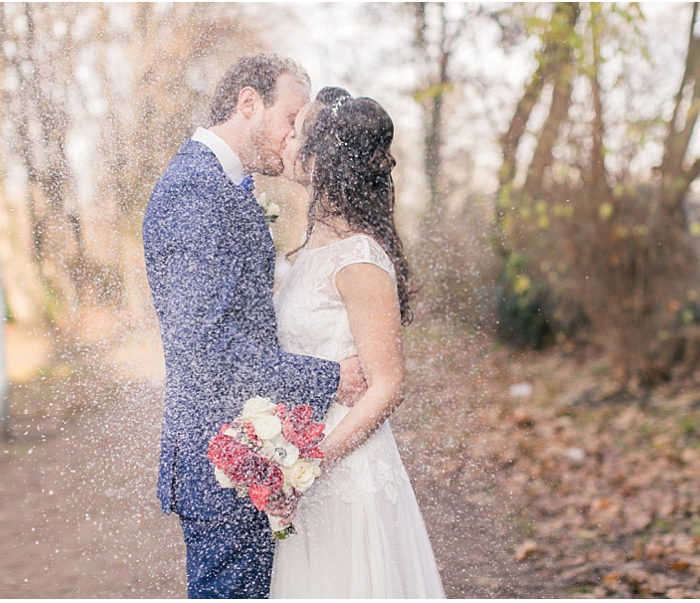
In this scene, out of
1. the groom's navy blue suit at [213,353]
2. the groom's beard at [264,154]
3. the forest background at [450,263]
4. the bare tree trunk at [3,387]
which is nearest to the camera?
the groom's navy blue suit at [213,353]

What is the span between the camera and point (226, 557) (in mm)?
1934

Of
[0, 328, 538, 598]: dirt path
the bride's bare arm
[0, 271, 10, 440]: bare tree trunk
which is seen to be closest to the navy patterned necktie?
the bride's bare arm

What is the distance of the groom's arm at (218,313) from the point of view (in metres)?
1.83

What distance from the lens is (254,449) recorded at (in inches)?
69.6

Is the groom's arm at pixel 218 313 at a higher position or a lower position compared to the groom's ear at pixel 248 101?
lower

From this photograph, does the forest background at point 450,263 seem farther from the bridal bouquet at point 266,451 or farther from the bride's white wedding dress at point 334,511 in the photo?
the bridal bouquet at point 266,451

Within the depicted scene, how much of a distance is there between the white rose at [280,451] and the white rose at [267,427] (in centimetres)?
1

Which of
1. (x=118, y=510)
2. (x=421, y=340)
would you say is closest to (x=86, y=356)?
(x=118, y=510)

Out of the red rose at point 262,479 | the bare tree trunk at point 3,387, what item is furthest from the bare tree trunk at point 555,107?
the bare tree trunk at point 3,387

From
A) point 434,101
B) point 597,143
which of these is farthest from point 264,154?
point 597,143

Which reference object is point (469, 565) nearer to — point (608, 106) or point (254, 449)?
point (254, 449)

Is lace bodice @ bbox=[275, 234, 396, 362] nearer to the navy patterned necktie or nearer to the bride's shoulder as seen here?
the bride's shoulder

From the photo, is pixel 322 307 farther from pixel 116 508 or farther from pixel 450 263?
pixel 450 263

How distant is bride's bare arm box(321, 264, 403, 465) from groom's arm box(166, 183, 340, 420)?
0.46ft
